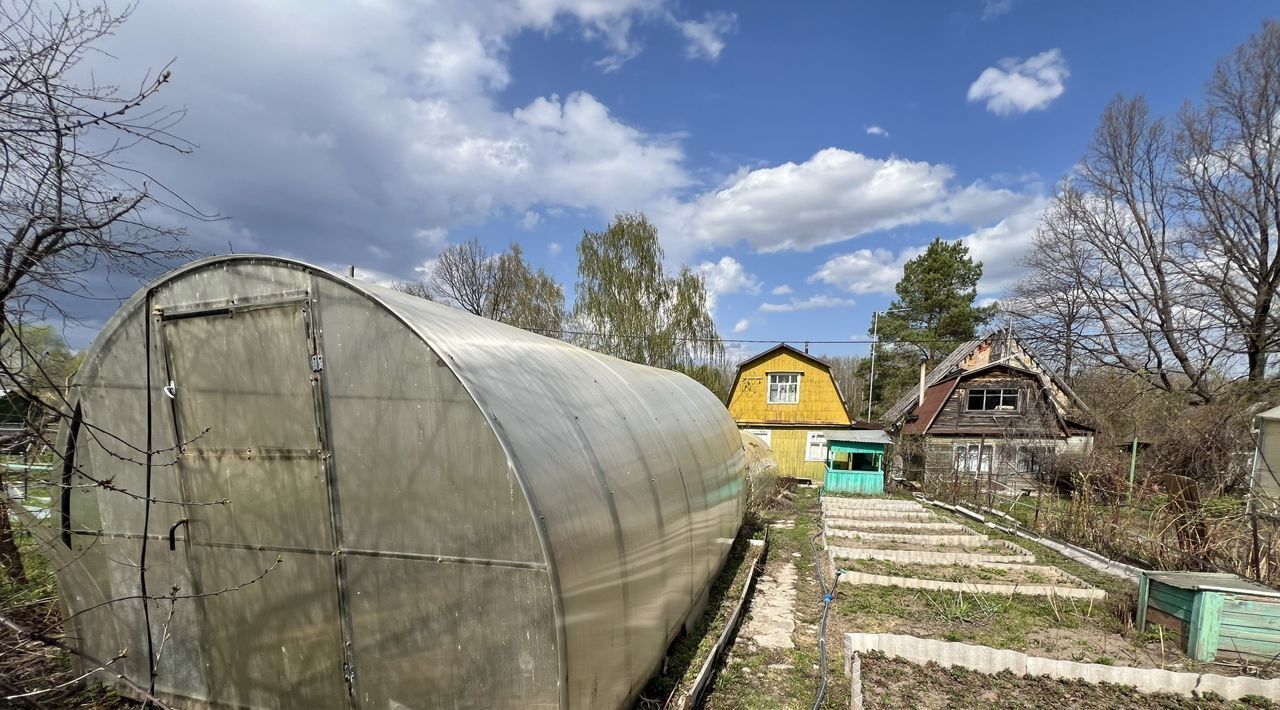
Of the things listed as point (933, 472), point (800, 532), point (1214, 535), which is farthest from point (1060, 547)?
point (933, 472)

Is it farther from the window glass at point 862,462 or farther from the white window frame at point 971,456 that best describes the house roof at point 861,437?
the white window frame at point 971,456

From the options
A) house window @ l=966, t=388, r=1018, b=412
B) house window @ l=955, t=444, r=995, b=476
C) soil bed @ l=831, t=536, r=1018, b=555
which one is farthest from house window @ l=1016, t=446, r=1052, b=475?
soil bed @ l=831, t=536, r=1018, b=555

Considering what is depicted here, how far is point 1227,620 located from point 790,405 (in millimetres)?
17246

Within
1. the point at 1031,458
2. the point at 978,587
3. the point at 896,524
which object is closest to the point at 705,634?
the point at 978,587

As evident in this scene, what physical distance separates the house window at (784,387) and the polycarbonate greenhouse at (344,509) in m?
20.0

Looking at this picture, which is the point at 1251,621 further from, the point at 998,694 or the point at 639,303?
the point at 639,303

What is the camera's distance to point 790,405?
23.2 m

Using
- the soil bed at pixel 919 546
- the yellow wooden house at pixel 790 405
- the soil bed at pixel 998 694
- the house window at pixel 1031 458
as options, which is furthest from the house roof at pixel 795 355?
the soil bed at pixel 998 694

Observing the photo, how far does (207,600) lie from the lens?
12.5ft

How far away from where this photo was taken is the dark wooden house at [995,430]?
19.1 m

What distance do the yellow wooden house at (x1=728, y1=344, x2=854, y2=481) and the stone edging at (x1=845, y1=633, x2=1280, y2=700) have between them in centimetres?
1659

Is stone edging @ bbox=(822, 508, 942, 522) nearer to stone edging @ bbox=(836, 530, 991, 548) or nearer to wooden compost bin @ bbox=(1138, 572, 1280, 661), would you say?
stone edging @ bbox=(836, 530, 991, 548)

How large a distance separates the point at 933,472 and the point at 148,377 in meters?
21.4

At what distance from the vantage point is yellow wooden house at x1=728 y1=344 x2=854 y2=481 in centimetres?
2259
